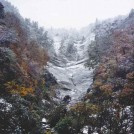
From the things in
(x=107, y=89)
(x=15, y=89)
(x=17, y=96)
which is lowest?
(x=17, y=96)

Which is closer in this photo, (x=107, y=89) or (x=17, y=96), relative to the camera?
(x=17, y=96)

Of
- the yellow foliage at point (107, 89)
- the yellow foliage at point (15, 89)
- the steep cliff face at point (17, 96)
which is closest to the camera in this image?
the steep cliff face at point (17, 96)

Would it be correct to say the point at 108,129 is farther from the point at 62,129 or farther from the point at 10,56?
the point at 10,56

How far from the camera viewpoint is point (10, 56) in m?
32.8

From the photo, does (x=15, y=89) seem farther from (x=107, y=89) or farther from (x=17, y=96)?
(x=107, y=89)

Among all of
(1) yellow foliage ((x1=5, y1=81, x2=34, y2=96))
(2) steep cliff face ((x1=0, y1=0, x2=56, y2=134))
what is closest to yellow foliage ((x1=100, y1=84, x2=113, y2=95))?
(2) steep cliff face ((x1=0, y1=0, x2=56, y2=134))

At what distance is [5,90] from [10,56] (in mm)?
6130

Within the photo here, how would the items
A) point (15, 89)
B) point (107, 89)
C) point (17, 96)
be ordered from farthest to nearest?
1. point (107, 89)
2. point (15, 89)
3. point (17, 96)

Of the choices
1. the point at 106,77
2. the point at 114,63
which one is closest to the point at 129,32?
the point at 114,63

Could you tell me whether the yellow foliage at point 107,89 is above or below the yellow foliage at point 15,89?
above

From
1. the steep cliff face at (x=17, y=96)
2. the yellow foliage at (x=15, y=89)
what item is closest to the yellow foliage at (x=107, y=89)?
the steep cliff face at (x=17, y=96)

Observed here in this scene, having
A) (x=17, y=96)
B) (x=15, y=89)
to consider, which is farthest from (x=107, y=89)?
(x=17, y=96)

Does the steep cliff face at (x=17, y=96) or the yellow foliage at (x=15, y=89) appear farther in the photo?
the yellow foliage at (x=15, y=89)

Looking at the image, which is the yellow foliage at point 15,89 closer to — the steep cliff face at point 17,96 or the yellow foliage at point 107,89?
the steep cliff face at point 17,96
